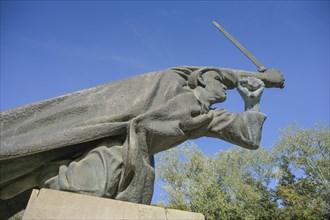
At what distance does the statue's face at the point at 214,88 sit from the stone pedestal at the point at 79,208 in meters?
1.29

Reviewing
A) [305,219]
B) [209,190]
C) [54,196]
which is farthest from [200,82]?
[305,219]

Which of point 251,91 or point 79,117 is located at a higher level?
point 251,91

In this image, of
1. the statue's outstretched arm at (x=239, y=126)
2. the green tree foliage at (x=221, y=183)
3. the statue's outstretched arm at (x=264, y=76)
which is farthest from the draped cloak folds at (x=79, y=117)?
the green tree foliage at (x=221, y=183)

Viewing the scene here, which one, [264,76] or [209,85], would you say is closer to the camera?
[209,85]

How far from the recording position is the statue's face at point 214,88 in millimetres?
3072

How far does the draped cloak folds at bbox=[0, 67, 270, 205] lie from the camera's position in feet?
8.11

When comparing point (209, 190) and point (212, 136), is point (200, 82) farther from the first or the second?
point (209, 190)

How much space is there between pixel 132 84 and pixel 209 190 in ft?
51.3

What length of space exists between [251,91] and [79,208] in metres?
1.98

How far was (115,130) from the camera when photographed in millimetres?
2520

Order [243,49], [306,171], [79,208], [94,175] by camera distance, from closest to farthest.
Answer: [79,208]
[94,175]
[243,49]
[306,171]

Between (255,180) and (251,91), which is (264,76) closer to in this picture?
(251,91)

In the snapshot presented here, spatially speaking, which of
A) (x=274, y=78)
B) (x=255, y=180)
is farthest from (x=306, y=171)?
(x=274, y=78)

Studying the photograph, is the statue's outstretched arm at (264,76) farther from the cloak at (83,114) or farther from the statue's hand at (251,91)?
the cloak at (83,114)
